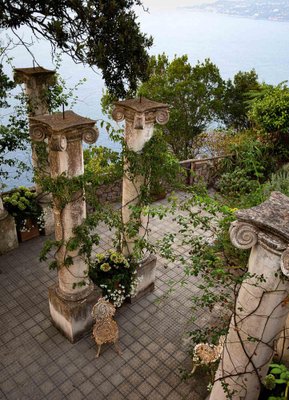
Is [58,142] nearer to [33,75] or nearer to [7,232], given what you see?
[33,75]

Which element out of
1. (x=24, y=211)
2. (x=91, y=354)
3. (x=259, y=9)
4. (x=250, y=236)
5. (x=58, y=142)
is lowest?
(x=91, y=354)

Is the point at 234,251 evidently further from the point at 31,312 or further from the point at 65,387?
the point at 31,312

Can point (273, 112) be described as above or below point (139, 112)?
below

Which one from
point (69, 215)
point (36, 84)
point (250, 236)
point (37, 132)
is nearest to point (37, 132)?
point (37, 132)

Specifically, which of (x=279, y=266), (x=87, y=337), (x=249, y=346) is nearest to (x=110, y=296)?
(x=87, y=337)

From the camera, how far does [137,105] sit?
587 centimetres

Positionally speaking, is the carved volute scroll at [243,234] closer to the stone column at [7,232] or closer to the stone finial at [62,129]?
the stone finial at [62,129]

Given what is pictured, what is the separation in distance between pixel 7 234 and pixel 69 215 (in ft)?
12.7

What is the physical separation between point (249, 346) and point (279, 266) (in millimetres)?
1132

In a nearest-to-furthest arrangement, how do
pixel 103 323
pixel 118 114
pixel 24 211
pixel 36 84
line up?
pixel 118 114, pixel 103 323, pixel 36 84, pixel 24 211

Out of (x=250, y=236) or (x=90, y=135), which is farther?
(x=90, y=135)

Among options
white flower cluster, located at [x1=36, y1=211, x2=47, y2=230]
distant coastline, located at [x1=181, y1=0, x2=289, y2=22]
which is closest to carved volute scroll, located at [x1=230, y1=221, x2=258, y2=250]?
white flower cluster, located at [x1=36, y1=211, x2=47, y2=230]

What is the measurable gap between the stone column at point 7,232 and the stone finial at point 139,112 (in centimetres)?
420

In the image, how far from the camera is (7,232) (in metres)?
8.79
